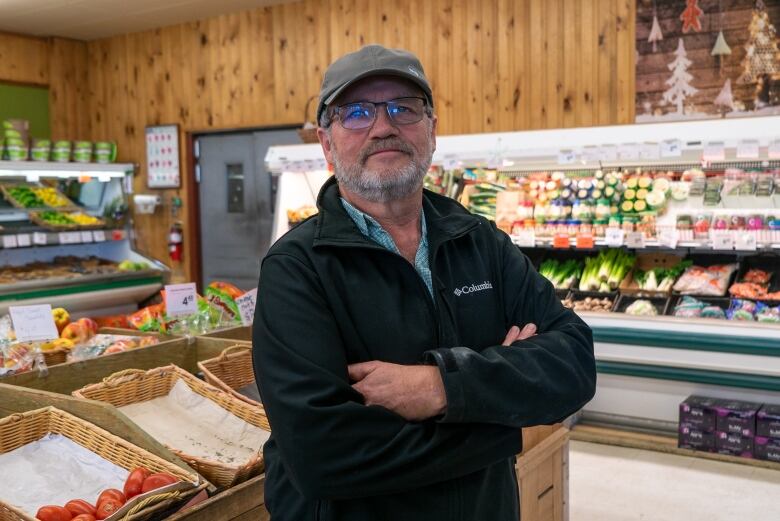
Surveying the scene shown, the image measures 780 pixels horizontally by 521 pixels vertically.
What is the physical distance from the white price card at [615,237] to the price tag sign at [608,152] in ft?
1.33

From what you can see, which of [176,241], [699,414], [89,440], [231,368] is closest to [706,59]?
[699,414]

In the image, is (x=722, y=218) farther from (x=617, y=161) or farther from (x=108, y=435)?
(x=108, y=435)

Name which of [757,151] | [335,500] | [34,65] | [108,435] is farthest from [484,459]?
[34,65]

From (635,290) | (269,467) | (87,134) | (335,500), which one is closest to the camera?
(335,500)

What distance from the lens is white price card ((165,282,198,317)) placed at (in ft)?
11.9

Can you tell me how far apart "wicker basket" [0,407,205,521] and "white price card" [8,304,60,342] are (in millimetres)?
933

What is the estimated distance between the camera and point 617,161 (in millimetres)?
4797

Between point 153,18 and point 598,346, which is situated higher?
point 153,18

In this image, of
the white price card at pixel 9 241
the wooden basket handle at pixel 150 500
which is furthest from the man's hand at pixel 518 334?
the white price card at pixel 9 241

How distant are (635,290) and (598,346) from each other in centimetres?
46

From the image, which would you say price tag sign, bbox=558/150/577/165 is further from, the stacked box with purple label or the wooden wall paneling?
the wooden wall paneling

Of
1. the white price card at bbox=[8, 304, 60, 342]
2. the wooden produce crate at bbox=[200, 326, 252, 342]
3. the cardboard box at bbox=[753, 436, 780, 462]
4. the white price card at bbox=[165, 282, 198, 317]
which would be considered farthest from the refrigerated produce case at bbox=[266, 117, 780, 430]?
the white price card at bbox=[8, 304, 60, 342]

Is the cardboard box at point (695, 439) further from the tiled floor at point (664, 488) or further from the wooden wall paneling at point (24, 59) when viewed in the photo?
the wooden wall paneling at point (24, 59)

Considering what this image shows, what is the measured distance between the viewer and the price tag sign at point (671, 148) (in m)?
4.18
